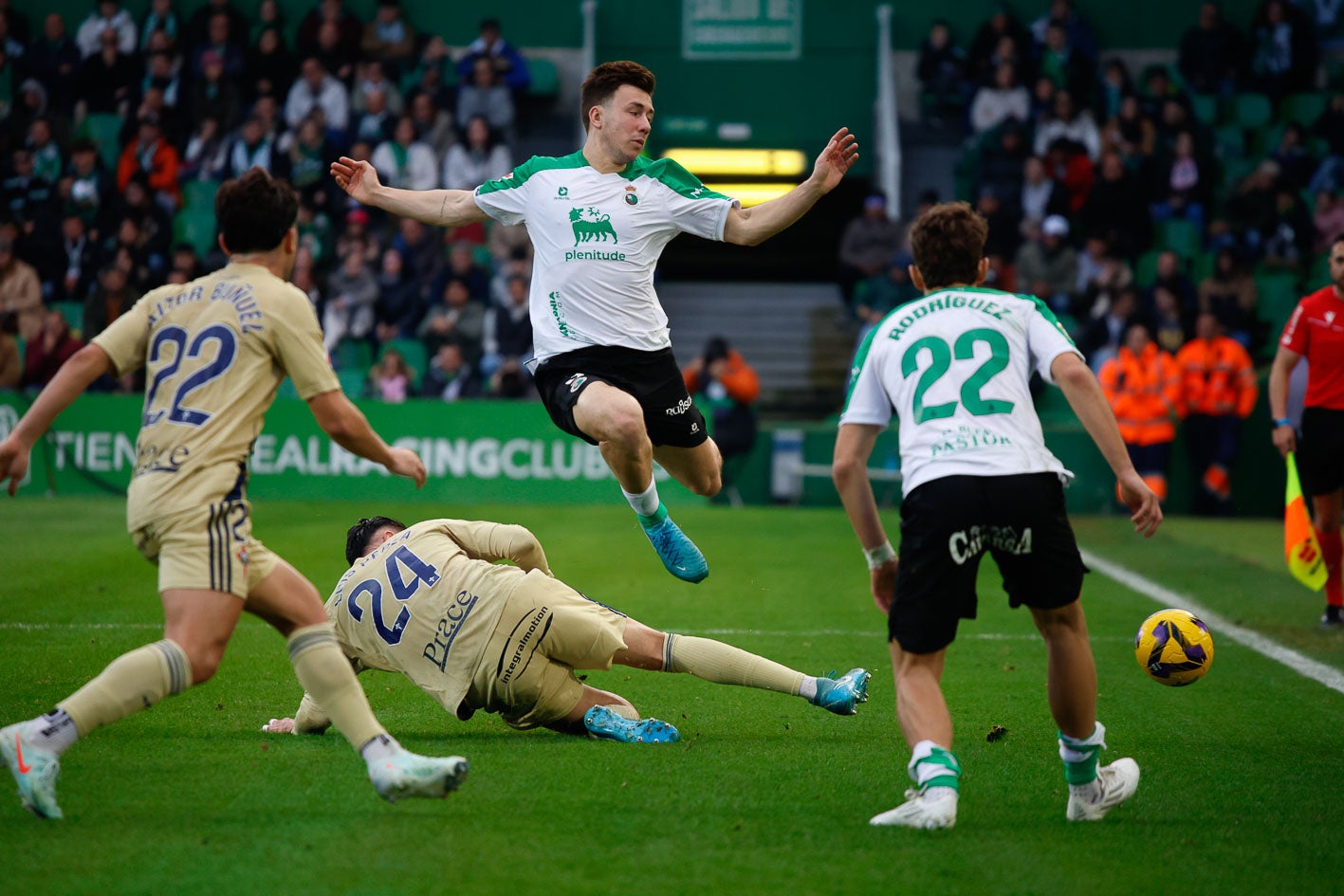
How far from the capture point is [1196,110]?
2128cm

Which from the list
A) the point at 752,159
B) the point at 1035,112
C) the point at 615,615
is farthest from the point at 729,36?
the point at 615,615

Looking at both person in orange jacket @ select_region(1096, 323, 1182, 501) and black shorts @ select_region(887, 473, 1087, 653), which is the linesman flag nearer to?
black shorts @ select_region(887, 473, 1087, 653)

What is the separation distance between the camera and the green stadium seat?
21.4 metres

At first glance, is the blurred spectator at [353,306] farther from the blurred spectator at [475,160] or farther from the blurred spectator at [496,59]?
the blurred spectator at [496,59]

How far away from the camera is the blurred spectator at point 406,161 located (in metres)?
20.5

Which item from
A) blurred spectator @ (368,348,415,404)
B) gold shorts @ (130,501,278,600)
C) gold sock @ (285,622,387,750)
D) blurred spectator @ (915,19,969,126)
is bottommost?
blurred spectator @ (368,348,415,404)

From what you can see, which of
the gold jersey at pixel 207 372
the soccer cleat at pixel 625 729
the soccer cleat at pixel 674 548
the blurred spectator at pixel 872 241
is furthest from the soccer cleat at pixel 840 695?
the blurred spectator at pixel 872 241

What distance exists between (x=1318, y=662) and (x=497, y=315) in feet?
40.6

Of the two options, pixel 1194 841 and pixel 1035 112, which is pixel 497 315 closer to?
pixel 1035 112

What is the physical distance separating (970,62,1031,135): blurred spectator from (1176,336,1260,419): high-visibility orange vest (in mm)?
5298

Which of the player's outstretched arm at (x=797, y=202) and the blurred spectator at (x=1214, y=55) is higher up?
the blurred spectator at (x=1214, y=55)

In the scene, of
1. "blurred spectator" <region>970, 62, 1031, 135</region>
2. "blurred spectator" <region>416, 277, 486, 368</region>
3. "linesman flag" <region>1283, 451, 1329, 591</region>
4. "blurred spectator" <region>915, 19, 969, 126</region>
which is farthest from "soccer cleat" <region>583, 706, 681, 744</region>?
"blurred spectator" <region>915, 19, 969, 126</region>

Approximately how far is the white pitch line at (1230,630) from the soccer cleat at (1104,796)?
2911 mm

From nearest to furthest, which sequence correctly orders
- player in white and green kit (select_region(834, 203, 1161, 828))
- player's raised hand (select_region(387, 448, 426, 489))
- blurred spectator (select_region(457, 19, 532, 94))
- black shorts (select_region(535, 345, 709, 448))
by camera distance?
player in white and green kit (select_region(834, 203, 1161, 828)), player's raised hand (select_region(387, 448, 426, 489)), black shorts (select_region(535, 345, 709, 448)), blurred spectator (select_region(457, 19, 532, 94))
